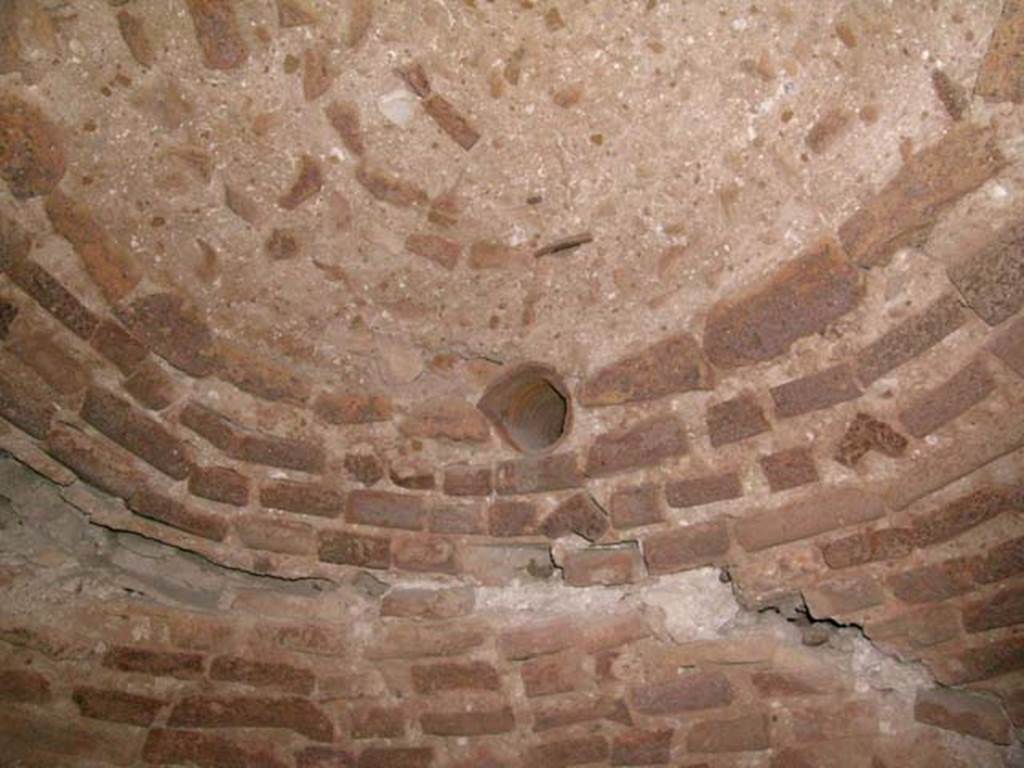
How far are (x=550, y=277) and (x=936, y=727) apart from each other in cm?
Result: 129

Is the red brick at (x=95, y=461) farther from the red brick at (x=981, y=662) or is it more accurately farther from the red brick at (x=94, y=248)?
the red brick at (x=981, y=662)

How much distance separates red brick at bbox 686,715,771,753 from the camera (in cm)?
215

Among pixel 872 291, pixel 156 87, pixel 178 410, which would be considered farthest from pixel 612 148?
pixel 178 410

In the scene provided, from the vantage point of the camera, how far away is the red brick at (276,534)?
2246 millimetres

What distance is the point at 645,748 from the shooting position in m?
2.20

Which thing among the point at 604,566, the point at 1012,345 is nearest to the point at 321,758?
the point at 604,566

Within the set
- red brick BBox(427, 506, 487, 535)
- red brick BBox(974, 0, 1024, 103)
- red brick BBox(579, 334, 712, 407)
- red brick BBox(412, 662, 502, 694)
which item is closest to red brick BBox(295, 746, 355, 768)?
red brick BBox(412, 662, 502, 694)

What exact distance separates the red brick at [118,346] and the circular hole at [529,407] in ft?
2.60

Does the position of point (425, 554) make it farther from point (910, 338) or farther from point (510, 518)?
point (910, 338)

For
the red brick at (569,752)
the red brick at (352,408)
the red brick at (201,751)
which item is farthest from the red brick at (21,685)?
the red brick at (569,752)

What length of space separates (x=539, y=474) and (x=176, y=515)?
86 centimetres

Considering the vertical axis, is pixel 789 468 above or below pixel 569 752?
above

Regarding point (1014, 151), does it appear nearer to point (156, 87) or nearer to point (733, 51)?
point (733, 51)

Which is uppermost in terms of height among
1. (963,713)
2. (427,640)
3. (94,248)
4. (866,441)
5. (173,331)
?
(94,248)
